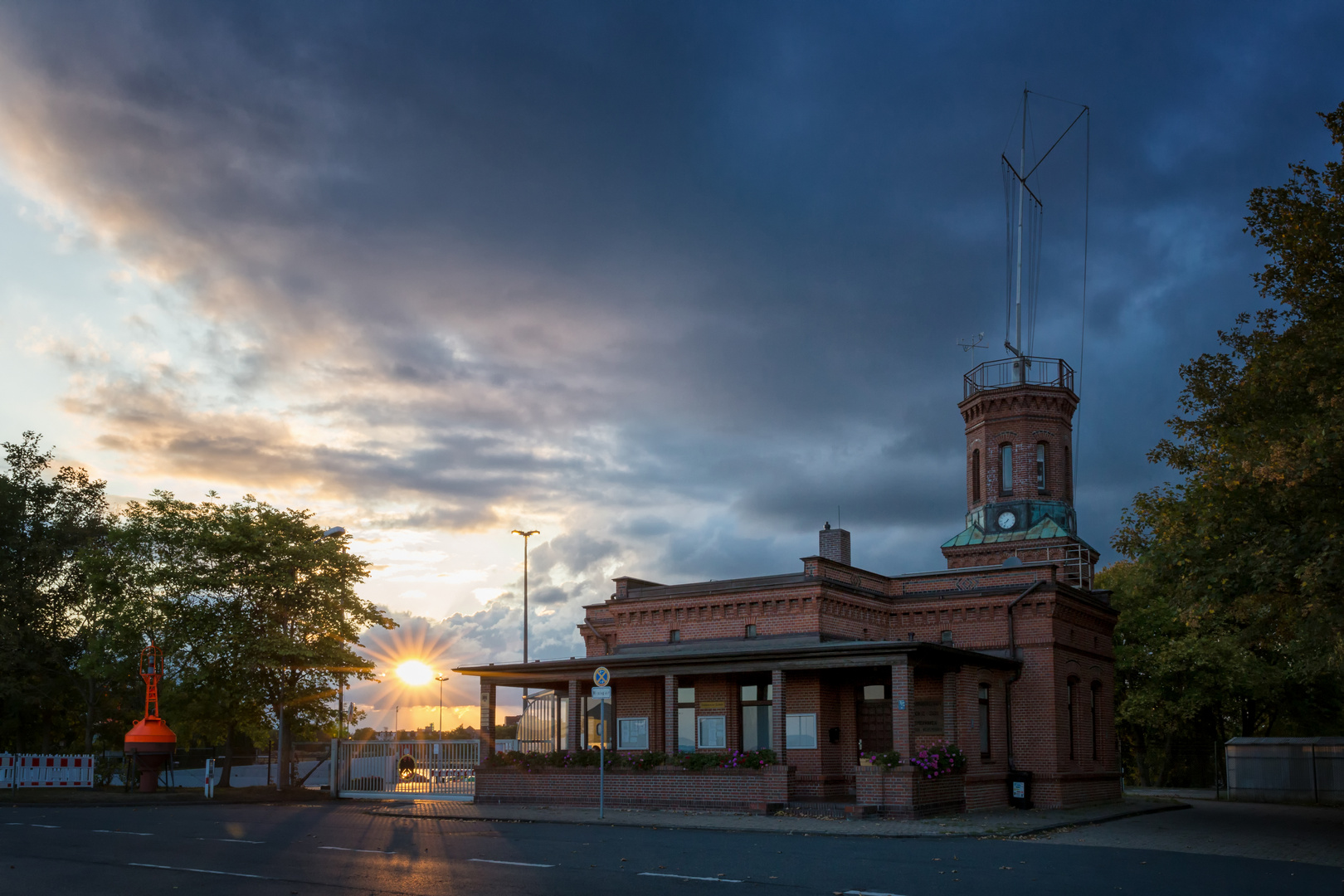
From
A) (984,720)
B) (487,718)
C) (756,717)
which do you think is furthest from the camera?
(487,718)

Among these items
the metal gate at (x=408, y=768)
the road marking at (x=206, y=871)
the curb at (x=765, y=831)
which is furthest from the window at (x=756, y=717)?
the road marking at (x=206, y=871)

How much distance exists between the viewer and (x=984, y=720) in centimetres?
2859

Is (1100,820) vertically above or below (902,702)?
below

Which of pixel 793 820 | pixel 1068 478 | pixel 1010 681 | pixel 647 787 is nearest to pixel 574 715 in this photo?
pixel 647 787

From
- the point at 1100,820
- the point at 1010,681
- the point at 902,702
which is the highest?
the point at 1010,681

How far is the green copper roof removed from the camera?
4228cm

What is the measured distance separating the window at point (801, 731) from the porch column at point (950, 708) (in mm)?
3358

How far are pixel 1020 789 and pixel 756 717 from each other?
22.8 ft

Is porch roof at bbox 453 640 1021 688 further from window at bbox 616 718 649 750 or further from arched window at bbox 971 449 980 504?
arched window at bbox 971 449 980 504

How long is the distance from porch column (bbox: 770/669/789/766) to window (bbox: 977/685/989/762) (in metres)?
5.65

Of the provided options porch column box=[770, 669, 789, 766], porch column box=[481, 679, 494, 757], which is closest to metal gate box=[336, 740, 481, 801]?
porch column box=[481, 679, 494, 757]

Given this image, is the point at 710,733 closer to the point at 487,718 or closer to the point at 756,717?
the point at 756,717

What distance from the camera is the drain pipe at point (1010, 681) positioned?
29078 millimetres

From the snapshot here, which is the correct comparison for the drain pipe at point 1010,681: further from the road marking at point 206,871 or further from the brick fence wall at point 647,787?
the road marking at point 206,871
